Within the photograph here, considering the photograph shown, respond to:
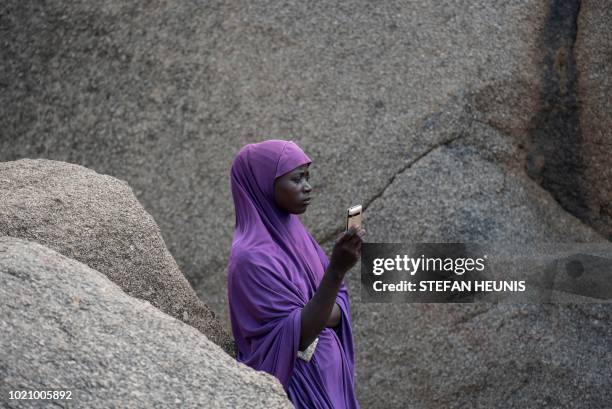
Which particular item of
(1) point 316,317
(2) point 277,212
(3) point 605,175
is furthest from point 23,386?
(3) point 605,175

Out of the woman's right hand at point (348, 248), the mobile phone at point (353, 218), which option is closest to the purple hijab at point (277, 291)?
the woman's right hand at point (348, 248)

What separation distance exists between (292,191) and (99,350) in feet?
4.32

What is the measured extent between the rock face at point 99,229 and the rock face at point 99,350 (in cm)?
52

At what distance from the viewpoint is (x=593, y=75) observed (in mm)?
6559

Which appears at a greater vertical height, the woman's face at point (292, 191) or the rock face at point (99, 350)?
Result: the woman's face at point (292, 191)

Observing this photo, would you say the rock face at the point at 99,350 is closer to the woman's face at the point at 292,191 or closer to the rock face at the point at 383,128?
the woman's face at the point at 292,191

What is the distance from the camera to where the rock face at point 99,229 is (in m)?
4.28

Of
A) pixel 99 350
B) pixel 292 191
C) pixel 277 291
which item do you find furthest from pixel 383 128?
pixel 99 350

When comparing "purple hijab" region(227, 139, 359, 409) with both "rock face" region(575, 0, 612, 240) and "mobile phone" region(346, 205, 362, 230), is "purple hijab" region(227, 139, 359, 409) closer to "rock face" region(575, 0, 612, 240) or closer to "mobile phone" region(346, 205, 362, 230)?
"mobile phone" region(346, 205, 362, 230)

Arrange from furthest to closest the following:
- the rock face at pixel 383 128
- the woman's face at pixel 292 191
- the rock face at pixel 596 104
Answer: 1. the rock face at pixel 596 104
2. the rock face at pixel 383 128
3. the woman's face at pixel 292 191

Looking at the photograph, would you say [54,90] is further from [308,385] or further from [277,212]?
[308,385]

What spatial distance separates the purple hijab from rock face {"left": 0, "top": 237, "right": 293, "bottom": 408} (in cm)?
56

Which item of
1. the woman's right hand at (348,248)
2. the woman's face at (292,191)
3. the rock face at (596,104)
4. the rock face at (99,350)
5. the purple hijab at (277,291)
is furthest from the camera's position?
the rock face at (596,104)

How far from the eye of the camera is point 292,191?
4.45m
